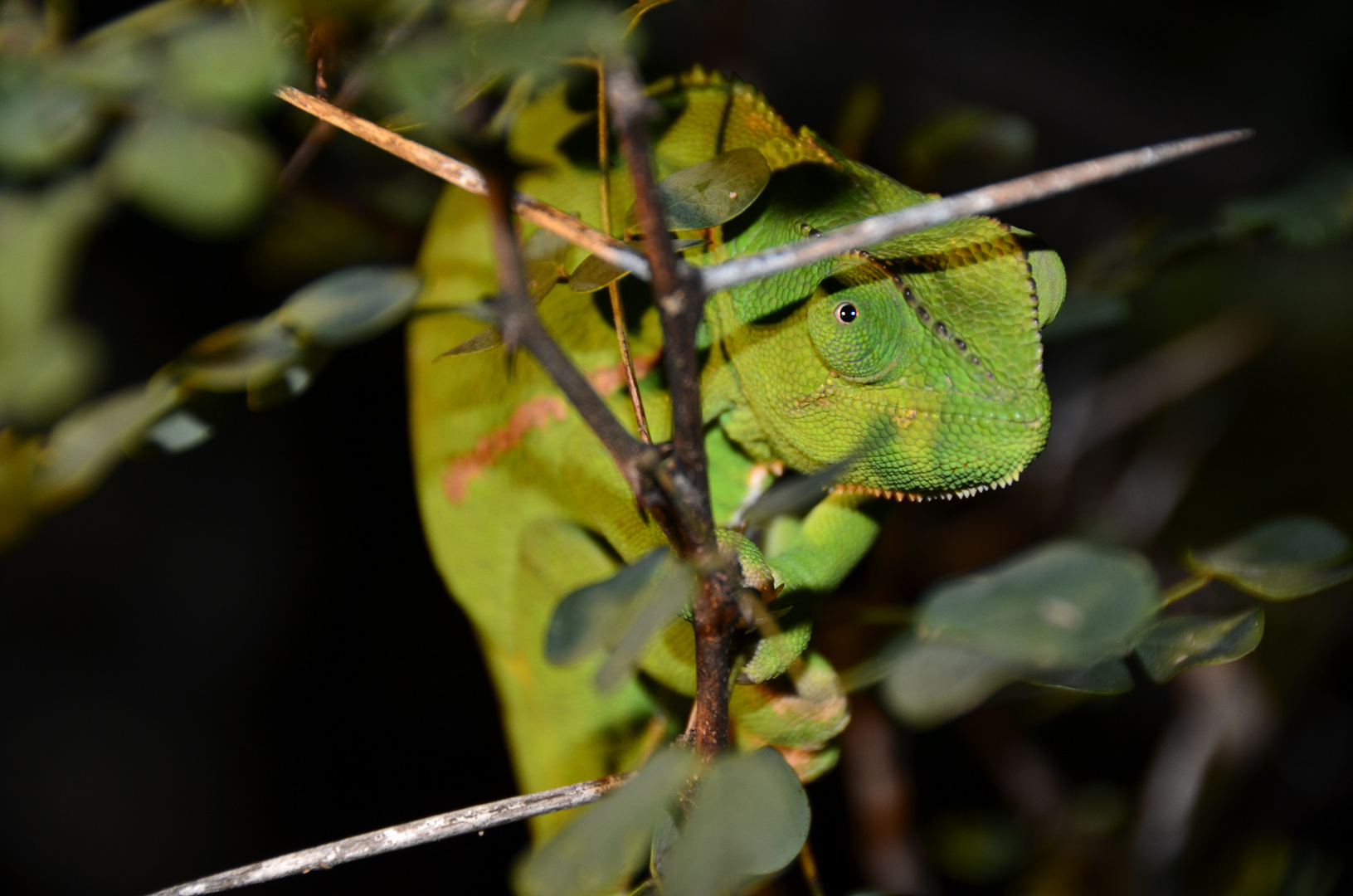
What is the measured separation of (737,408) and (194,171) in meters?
0.51

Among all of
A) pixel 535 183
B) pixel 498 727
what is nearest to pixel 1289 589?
pixel 535 183

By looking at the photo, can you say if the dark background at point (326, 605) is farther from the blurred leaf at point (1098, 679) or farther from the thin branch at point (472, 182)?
the blurred leaf at point (1098, 679)

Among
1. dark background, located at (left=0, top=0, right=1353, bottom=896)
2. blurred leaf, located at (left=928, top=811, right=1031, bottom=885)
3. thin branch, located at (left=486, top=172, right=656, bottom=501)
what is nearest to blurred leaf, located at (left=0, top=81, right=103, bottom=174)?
thin branch, located at (left=486, top=172, right=656, bottom=501)

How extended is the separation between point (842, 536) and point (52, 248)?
647mm

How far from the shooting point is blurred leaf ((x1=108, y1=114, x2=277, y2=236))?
482 millimetres

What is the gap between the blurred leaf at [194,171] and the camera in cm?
48

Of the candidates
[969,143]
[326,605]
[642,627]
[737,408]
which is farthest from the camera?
[326,605]

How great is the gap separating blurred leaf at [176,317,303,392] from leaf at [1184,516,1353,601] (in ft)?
2.30

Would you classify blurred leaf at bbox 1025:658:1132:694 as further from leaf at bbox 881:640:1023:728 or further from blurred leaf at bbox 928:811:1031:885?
blurred leaf at bbox 928:811:1031:885

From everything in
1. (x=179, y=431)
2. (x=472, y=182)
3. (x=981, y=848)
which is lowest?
(x=981, y=848)

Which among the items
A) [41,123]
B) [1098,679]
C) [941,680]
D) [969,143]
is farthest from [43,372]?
[969,143]

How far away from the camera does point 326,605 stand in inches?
69.4

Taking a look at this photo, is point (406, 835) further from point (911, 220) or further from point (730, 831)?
point (911, 220)

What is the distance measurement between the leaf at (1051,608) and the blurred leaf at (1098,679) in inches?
5.5
